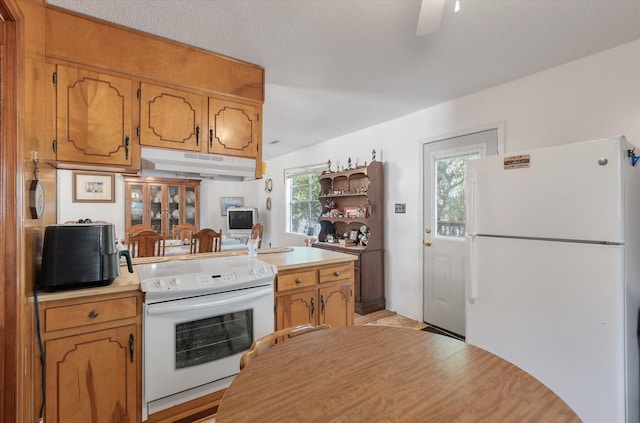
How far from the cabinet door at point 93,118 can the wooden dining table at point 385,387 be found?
1621 mm

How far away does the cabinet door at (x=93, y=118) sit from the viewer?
1674mm

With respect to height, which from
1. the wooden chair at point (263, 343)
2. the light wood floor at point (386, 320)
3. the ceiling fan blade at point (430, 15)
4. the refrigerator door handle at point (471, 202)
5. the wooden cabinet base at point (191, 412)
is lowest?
the light wood floor at point (386, 320)

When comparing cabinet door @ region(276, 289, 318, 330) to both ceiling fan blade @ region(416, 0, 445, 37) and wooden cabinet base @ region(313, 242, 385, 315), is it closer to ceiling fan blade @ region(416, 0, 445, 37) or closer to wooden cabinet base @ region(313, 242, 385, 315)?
wooden cabinet base @ region(313, 242, 385, 315)

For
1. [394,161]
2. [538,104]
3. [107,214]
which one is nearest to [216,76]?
[394,161]

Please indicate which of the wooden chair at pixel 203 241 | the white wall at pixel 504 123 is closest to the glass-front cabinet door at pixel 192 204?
the wooden chair at pixel 203 241

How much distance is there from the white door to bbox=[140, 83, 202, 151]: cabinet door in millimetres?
2313

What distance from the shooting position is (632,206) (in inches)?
59.0

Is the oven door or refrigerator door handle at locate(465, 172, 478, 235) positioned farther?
refrigerator door handle at locate(465, 172, 478, 235)

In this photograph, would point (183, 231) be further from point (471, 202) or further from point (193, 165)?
point (471, 202)

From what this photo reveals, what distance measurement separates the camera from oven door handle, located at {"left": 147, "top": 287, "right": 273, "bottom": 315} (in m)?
1.58

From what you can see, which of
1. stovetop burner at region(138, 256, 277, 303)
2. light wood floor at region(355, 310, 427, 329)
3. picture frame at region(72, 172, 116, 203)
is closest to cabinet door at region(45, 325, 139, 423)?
stovetop burner at region(138, 256, 277, 303)

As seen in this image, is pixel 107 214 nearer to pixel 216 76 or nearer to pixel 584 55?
pixel 216 76

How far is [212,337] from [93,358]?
578 millimetres

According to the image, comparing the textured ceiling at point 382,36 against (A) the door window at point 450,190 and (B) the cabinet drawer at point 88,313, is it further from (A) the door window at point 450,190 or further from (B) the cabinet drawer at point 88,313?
(B) the cabinet drawer at point 88,313
